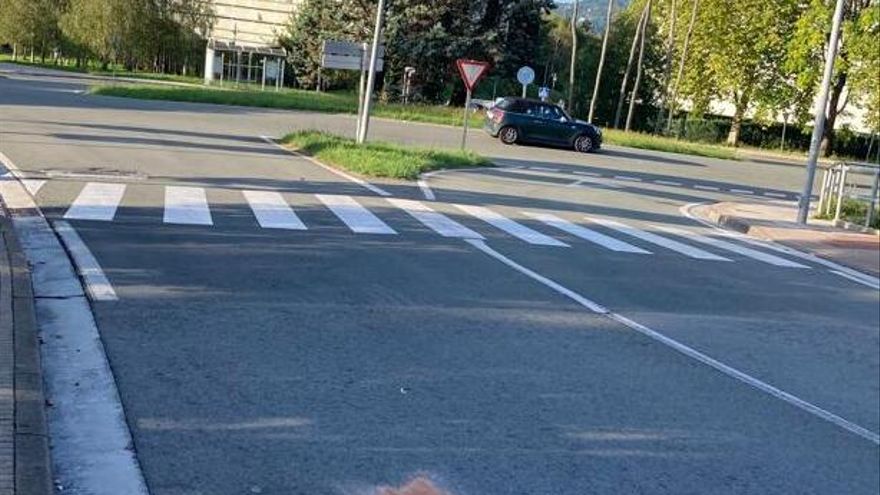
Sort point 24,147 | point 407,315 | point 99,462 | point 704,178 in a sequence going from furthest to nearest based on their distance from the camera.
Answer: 1. point 704,178
2. point 24,147
3. point 407,315
4. point 99,462

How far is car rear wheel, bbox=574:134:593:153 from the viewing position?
36312mm

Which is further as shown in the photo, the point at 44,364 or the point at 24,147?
the point at 24,147

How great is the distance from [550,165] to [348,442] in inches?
948

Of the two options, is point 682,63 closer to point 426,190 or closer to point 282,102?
point 282,102

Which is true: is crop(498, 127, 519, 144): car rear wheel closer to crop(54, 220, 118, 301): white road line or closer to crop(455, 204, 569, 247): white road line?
crop(455, 204, 569, 247): white road line

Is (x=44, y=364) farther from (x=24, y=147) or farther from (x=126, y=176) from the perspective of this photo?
(x=24, y=147)

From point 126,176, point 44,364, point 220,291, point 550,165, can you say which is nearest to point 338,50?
point 550,165

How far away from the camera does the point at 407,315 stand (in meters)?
7.95

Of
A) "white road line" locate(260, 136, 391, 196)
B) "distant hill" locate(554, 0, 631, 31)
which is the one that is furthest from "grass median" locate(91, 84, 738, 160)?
"distant hill" locate(554, 0, 631, 31)

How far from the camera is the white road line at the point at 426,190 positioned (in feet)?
56.0

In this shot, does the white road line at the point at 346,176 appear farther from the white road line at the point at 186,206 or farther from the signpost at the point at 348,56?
the white road line at the point at 186,206

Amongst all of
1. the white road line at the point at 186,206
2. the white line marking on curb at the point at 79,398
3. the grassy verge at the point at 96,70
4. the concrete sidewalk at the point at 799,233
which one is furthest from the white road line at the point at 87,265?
the grassy verge at the point at 96,70

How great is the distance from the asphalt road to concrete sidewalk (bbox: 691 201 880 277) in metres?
1.48

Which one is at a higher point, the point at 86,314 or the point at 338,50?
the point at 338,50
